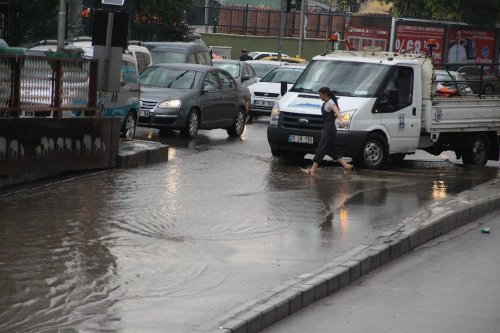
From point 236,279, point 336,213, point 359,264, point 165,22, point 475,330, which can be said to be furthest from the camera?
point 165,22

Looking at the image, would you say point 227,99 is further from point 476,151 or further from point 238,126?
point 476,151

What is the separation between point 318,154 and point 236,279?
28.2 ft

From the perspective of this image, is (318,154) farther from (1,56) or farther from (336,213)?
(1,56)

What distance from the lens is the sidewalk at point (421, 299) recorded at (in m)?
8.64

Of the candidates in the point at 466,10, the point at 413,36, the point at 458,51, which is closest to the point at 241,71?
the point at 413,36

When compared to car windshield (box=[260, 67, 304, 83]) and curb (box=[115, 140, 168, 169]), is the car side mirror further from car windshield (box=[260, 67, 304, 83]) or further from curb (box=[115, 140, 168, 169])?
car windshield (box=[260, 67, 304, 83])

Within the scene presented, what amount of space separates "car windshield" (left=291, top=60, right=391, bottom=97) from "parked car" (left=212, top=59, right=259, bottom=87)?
12923 mm

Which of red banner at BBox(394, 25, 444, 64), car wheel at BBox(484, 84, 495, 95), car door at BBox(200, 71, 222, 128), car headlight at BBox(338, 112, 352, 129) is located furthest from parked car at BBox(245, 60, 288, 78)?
car headlight at BBox(338, 112, 352, 129)

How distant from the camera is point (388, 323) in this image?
8.72 meters

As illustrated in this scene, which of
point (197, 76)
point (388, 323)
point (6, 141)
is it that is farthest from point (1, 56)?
point (197, 76)

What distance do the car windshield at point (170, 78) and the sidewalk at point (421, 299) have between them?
12596 millimetres

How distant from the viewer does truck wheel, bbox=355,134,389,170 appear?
19.2 metres

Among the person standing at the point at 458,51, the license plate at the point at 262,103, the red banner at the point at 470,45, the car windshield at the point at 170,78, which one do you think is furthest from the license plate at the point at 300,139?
the person standing at the point at 458,51

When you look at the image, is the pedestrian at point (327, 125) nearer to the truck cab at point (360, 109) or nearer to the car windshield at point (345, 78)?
the truck cab at point (360, 109)
